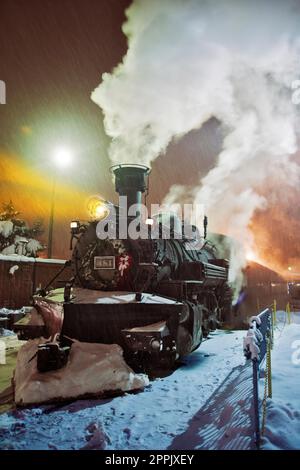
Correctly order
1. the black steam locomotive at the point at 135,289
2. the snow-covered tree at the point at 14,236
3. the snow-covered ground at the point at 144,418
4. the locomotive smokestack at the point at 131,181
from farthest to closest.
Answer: the snow-covered tree at the point at 14,236
the locomotive smokestack at the point at 131,181
the black steam locomotive at the point at 135,289
the snow-covered ground at the point at 144,418

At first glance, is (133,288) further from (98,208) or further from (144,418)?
(144,418)

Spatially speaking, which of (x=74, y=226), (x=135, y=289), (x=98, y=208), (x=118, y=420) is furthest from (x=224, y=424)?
(x=74, y=226)

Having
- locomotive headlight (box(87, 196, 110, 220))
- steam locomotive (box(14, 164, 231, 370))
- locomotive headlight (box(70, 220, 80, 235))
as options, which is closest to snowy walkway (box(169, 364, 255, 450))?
steam locomotive (box(14, 164, 231, 370))

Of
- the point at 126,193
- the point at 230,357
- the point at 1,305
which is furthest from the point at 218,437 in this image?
the point at 1,305

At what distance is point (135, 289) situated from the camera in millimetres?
7207

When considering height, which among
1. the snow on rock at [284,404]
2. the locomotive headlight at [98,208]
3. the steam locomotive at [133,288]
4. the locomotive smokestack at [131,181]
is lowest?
the snow on rock at [284,404]

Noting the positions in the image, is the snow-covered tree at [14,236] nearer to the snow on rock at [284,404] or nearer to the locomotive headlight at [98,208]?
the locomotive headlight at [98,208]

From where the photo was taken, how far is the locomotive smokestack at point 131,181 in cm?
851

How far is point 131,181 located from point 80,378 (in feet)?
15.5

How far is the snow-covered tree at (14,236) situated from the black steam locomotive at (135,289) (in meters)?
11.8

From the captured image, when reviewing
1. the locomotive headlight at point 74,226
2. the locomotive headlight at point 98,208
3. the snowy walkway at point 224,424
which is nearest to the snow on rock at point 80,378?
the snowy walkway at point 224,424

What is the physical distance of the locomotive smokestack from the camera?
851cm

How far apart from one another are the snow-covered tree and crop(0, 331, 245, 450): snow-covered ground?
14580mm

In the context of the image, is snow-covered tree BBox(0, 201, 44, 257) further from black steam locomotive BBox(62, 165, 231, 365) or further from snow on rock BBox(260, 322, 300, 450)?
snow on rock BBox(260, 322, 300, 450)
